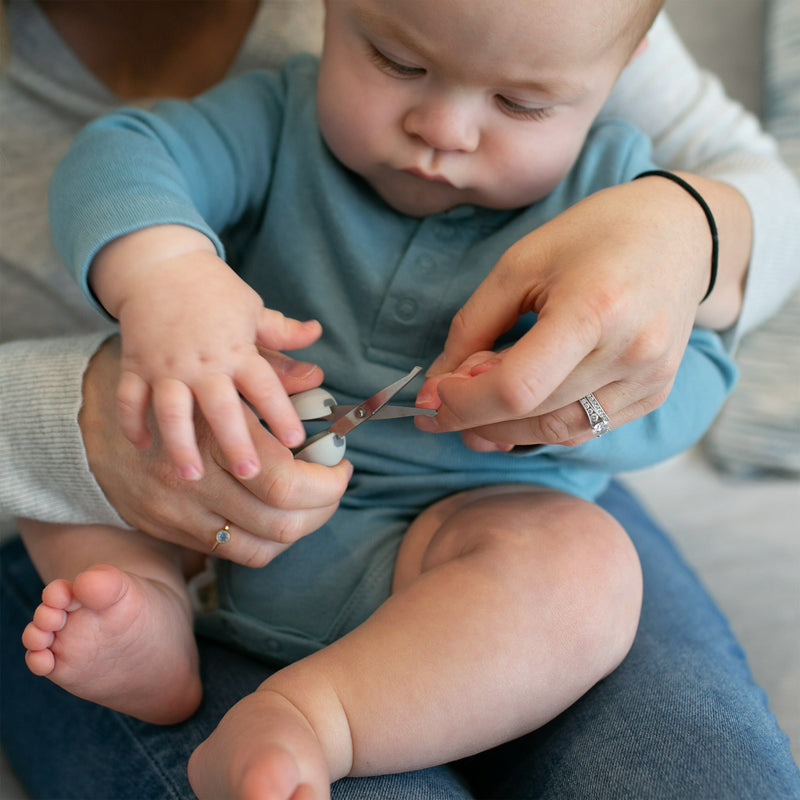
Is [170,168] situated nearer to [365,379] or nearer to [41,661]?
[365,379]

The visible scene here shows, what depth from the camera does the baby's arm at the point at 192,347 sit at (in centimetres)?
54

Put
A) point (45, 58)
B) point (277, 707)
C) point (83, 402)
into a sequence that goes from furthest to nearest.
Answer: point (45, 58)
point (83, 402)
point (277, 707)

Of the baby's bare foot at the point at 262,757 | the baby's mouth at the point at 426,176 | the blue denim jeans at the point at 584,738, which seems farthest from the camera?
the baby's mouth at the point at 426,176

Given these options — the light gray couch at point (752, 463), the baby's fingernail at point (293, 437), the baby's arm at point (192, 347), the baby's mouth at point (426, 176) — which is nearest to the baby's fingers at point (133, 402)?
the baby's arm at point (192, 347)

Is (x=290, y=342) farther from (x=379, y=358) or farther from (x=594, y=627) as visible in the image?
(x=594, y=627)

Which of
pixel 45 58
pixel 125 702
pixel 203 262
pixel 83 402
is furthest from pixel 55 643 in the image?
pixel 45 58

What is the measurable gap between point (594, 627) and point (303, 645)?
0.29 meters

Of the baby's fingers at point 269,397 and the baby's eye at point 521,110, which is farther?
the baby's eye at point 521,110

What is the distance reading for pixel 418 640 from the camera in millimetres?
636

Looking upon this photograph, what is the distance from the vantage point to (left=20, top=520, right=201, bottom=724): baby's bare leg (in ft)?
1.99

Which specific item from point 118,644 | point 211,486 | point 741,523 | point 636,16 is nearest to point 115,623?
point 118,644

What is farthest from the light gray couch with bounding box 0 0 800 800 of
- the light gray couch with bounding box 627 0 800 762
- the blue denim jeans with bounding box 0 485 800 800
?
the blue denim jeans with bounding box 0 485 800 800

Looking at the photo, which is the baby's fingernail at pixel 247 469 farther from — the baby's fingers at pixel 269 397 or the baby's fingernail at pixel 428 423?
the baby's fingernail at pixel 428 423

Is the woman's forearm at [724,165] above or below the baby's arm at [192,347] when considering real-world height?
above
